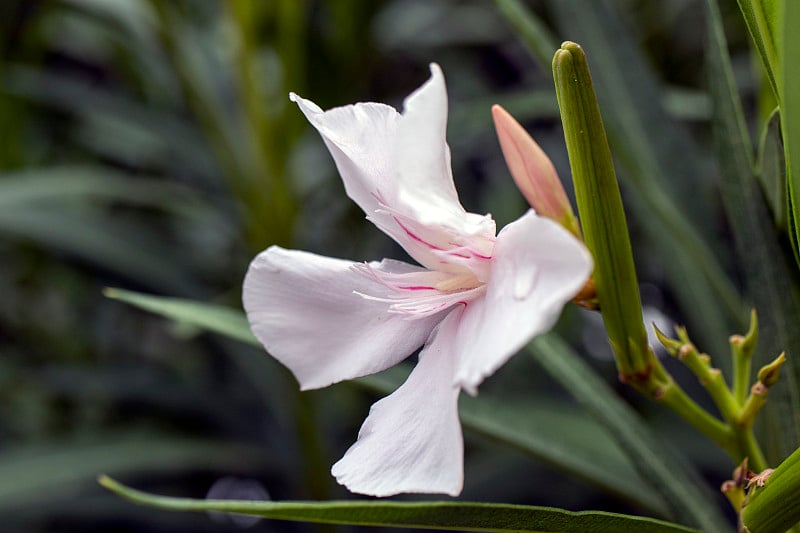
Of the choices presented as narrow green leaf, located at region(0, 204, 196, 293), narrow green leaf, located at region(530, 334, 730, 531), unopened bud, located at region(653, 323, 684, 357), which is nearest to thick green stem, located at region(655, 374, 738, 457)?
unopened bud, located at region(653, 323, 684, 357)

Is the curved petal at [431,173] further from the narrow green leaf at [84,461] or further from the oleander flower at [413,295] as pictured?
the narrow green leaf at [84,461]

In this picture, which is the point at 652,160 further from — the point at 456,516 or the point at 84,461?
the point at 84,461

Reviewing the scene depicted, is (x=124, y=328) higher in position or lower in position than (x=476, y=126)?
lower

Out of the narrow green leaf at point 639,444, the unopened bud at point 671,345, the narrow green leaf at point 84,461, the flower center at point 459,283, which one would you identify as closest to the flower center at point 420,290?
the flower center at point 459,283

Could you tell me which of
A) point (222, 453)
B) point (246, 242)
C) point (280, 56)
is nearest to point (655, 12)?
point (280, 56)

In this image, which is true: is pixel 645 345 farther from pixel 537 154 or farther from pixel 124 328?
pixel 124 328

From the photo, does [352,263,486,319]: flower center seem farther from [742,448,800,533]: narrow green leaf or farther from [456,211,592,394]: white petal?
[742,448,800,533]: narrow green leaf

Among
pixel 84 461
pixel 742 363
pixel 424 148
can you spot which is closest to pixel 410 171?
pixel 424 148
